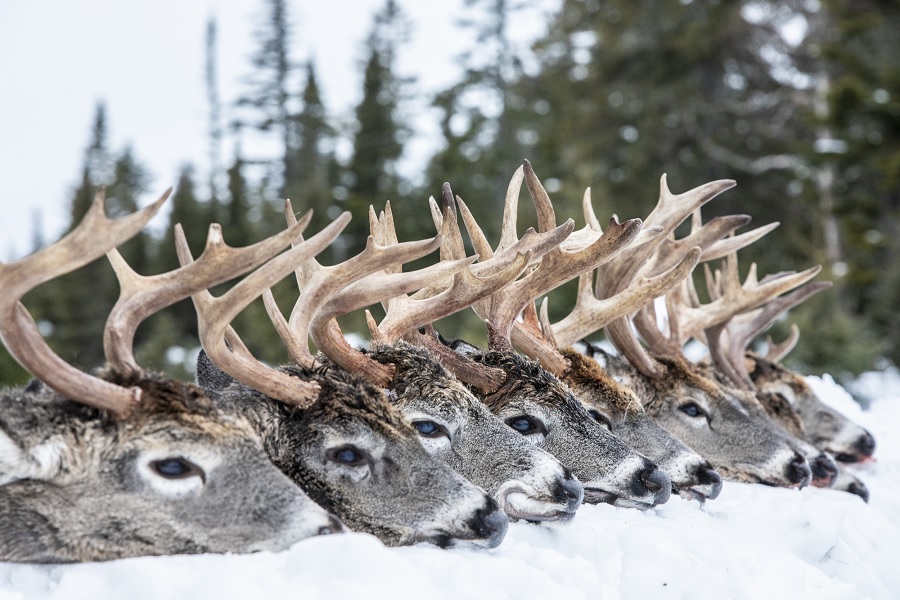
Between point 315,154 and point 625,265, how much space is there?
34070 millimetres

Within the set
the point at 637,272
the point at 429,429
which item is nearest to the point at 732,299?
the point at 637,272

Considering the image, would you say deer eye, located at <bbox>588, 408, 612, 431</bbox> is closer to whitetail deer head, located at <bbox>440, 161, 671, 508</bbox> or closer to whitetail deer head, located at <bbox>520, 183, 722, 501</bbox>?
whitetail deer head, located at <bbox>520, 183, 722, 501</bbox>

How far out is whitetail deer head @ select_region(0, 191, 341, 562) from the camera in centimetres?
319

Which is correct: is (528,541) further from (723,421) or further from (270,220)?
(270,220)

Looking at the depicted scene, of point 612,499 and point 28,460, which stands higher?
point 28,460

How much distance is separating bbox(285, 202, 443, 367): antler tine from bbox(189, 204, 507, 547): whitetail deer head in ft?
0.07

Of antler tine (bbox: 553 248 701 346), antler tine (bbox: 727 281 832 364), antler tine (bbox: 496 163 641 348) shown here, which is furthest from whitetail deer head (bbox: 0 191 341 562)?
antler tine (bbox: 727 281 832 364)

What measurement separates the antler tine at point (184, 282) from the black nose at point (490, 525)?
4.33 feet

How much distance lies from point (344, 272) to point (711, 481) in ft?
8.18

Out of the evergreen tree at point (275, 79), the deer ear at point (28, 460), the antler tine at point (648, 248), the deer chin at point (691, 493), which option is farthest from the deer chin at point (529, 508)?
the evergreen tree at point (275, 79)

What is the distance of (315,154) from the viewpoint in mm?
39562

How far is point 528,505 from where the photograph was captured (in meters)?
4.29

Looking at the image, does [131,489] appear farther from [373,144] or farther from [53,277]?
[373,144]

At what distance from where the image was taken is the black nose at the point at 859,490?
675 cm
